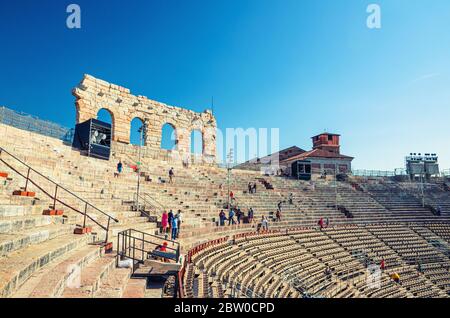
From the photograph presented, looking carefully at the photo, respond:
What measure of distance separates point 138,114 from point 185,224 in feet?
48.3

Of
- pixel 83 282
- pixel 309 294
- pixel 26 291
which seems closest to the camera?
pixel 26 291

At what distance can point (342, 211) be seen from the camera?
2608cm

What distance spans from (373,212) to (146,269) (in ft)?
84.9

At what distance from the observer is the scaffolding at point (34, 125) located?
16.1 metres

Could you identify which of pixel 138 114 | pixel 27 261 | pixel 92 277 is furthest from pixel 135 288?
pixel 138 114

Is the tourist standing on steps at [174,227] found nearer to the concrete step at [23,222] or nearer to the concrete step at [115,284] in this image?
the concrete step at [23,222]

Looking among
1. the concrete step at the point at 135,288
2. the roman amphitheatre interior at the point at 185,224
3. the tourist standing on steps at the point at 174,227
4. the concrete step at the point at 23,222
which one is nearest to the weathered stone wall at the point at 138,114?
the roman amphitheatre interior at the point at 185,224

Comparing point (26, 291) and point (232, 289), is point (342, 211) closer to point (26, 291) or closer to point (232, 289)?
point (232, 289)

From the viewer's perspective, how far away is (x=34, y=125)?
18031 millimetres

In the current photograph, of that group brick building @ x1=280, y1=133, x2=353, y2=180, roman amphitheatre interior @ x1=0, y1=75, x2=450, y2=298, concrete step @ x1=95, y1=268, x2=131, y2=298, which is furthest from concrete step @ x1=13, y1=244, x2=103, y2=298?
brick building @ x1=280, y1=133, x2=353, y2=180

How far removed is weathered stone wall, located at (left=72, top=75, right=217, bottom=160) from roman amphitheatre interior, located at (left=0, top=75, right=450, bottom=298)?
0.11 m

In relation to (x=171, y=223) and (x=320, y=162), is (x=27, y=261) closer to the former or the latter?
(x=171, y=223)

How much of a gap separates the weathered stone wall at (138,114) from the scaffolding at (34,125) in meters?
2.57

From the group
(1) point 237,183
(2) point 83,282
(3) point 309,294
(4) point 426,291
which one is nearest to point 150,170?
(1) point 237,183
